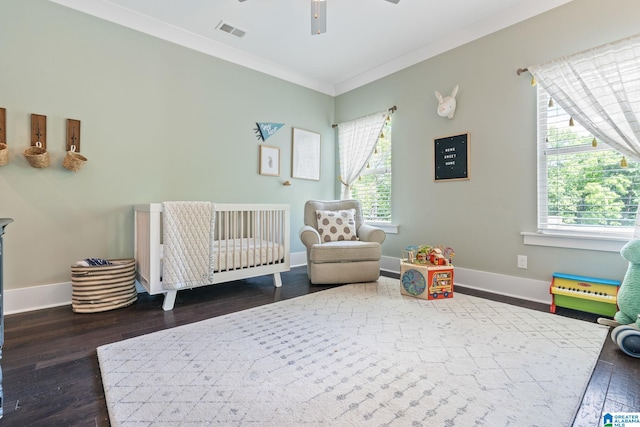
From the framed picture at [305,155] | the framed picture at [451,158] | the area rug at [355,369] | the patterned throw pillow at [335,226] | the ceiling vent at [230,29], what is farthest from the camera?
the framed picture at [305,155]

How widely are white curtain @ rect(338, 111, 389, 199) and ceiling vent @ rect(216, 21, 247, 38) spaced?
5.83 ft

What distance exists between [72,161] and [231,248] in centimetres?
142

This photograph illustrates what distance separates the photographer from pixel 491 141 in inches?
111

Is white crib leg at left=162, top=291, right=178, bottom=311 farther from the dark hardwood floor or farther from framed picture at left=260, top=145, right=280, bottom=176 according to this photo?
framed picture at left=260, top=145, right=280, bottom=176

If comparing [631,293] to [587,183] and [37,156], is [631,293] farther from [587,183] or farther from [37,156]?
[37,156]

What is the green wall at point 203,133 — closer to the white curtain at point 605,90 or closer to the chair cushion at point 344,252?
the white curtain at point 605,90

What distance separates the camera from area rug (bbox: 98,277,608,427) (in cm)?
113

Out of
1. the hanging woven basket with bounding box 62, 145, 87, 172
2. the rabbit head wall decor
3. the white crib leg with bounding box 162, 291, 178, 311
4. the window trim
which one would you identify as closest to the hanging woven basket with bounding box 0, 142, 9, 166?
the hanging woven basket with bounding box 62, 145, 87, 172

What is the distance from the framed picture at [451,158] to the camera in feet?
9.84

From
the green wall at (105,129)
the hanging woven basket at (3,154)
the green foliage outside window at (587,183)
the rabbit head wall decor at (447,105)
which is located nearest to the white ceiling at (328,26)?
the green wall at (105,129)

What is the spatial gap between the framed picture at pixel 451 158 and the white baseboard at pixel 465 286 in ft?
3.22

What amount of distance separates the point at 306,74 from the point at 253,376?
3701 mm

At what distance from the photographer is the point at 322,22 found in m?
2.38

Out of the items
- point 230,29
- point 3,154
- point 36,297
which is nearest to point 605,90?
point 230,29
